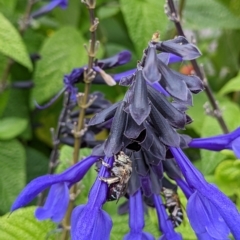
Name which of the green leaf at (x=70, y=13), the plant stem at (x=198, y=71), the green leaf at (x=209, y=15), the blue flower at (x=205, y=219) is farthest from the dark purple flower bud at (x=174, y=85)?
the green leaf at (x=70, y=13)

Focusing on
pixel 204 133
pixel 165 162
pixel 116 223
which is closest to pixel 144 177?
pixel 165 162

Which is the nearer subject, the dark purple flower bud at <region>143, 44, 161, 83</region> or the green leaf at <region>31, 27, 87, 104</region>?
Answer: the dark purple flower bud at <region>143, 44, 161, 83</region>

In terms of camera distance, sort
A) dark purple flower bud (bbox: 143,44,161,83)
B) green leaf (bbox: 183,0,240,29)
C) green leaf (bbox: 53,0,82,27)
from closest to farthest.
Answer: dark purple flower bud (bbox: 143,44,161,83) → green leaf (bbox: 183,0,240,29) → green leaf (bbox: 53,0,82,27)

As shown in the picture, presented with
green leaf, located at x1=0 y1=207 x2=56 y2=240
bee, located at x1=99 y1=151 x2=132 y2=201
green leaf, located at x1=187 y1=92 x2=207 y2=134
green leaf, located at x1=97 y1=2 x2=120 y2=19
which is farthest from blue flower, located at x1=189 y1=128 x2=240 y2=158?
green leaf, located at x1=97 y1=2 x2=120 y2=19

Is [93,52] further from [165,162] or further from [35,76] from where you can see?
[35,76]

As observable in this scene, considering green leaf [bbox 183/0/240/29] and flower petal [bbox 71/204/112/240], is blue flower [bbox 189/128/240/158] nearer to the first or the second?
flower petal [bbox 71/204/112/240]

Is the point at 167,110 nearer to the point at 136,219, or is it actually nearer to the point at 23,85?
the point at 136,219

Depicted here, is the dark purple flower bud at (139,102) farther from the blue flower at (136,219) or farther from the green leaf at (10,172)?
the green leaf at (10,172)
